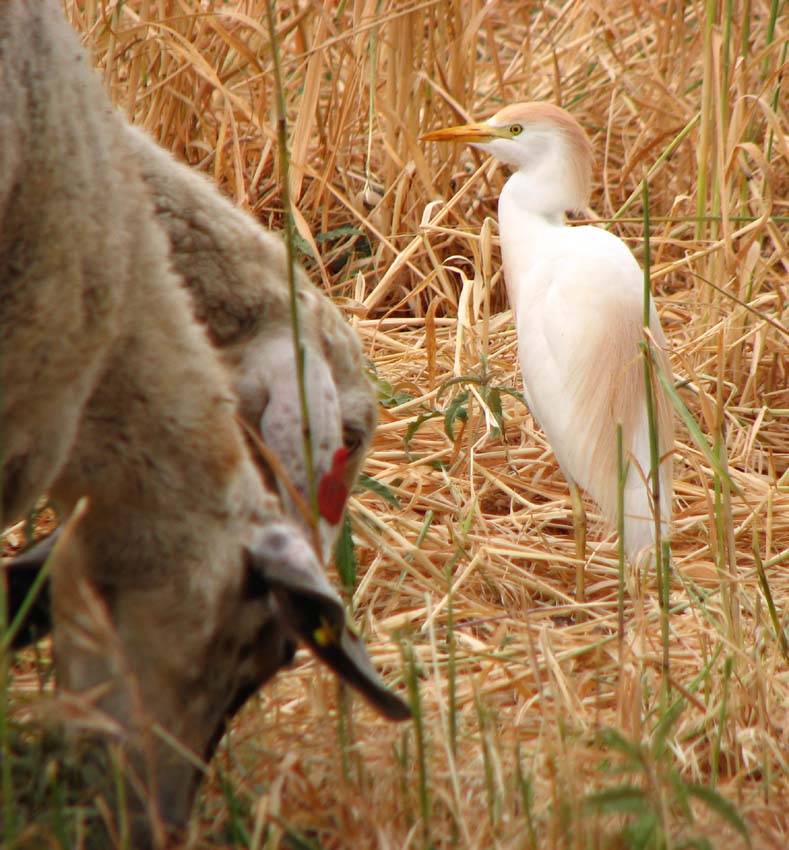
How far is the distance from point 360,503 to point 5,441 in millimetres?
1634

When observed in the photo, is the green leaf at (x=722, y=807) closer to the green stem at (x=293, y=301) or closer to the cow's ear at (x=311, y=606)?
the cow's ear at (x=311, y=606)

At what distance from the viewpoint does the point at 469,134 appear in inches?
150

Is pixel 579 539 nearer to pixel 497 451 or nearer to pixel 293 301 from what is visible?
pixel 497 451

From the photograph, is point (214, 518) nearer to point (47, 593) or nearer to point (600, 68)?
point (47, 593)

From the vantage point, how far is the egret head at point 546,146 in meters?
3.67

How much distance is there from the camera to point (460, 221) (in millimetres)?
4316

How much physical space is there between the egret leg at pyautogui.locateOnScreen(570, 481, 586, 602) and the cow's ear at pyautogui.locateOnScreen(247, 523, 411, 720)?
4.96 feet

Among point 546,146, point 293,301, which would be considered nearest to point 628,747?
point 293,301

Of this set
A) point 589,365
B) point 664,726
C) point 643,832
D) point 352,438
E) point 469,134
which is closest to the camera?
point 643,832

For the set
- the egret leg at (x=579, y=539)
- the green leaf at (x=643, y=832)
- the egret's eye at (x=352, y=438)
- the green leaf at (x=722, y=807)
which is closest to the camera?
the green leaf at (x=722, y=807)

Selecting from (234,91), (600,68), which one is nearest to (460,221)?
(234,91)

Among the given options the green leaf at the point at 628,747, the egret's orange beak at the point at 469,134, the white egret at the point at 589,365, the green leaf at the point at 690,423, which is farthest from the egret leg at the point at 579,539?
the green leaf at the point at 628,747

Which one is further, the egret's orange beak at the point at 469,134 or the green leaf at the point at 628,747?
the egret's orange beak at the point at 469,134

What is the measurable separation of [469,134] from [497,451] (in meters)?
0.96
